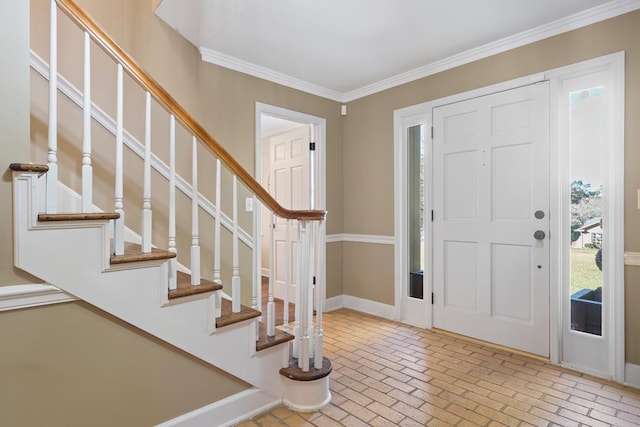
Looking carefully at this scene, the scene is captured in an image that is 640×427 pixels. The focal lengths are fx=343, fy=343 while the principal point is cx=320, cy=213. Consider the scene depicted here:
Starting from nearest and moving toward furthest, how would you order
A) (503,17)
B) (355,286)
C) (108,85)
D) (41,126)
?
(41,126), (108,85), (503,17), (355,286)

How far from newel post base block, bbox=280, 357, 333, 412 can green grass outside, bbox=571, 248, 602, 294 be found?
6.31ft

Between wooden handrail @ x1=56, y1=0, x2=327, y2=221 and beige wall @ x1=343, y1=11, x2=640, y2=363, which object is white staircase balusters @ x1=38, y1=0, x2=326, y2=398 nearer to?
wooden handrail @ x1=56, y1=0, x2=327, y2=221

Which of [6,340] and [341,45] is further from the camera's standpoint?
[341,45]

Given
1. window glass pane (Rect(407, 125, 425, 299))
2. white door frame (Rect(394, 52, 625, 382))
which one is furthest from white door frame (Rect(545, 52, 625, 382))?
window glass pane (Rect(407, 125, 425, 299))

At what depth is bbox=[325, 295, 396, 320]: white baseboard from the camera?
359 centimetres

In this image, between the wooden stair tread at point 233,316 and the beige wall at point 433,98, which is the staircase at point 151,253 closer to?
the wooden stair tread at point 233,316

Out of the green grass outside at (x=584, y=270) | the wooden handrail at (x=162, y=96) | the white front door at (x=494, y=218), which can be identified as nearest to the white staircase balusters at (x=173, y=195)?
the wooden handrail at (x=162, y=96)

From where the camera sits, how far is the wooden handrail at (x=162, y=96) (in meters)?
1.42

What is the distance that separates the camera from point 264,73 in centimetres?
321

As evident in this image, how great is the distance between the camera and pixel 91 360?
1.47 m

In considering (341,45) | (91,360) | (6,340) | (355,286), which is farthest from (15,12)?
(355,286)

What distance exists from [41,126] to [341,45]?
6.98 feet

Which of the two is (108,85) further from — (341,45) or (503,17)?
(503,17)

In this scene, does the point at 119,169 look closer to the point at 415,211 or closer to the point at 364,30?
the point at 364,30
